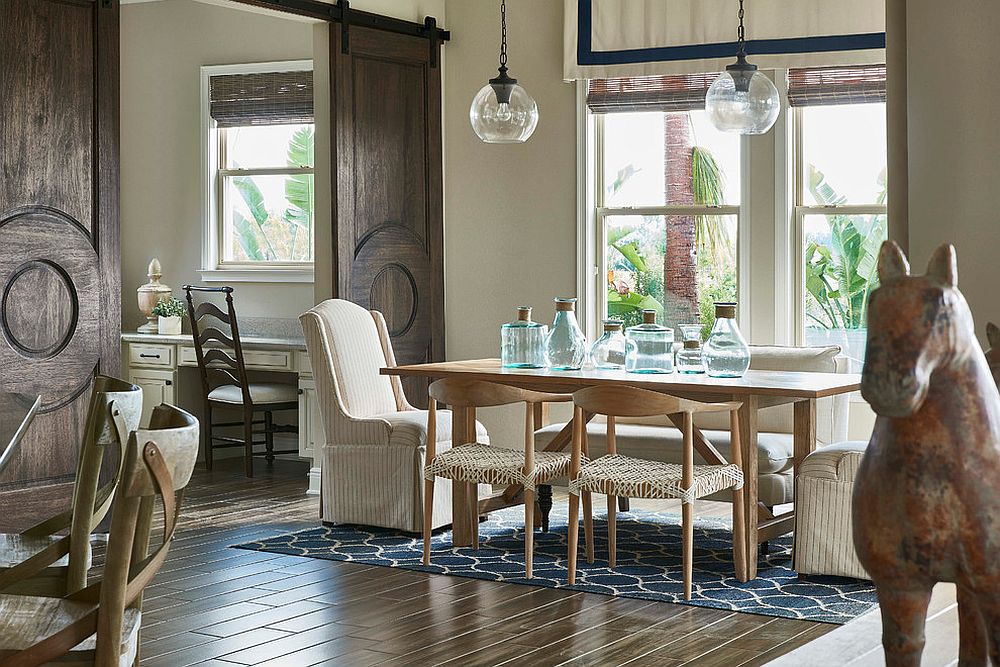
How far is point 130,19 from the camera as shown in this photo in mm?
8852

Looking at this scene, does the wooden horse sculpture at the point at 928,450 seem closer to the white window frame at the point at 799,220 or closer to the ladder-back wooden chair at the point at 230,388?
the white window frame at the point at 799,220

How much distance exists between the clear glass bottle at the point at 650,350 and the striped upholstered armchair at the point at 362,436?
1.04 meters

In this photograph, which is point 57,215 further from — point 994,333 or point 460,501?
point 994,333

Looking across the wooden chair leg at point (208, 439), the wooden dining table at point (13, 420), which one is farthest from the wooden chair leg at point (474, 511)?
the wooden chair leg at point (208, 439)

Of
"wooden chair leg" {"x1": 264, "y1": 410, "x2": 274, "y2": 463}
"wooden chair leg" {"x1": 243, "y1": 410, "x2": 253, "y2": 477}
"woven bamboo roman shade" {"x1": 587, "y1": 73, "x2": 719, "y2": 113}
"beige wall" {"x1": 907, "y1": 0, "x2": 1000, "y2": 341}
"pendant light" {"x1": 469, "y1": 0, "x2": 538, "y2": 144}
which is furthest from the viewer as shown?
"wooden chair leg" {"x1": 264, "y1": 410, "x2": 274, "y2": 463}

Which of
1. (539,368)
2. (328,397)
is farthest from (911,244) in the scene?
(328,397)

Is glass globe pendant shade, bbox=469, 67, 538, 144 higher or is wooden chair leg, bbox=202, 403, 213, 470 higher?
glass globe pendant shade, bbox=469, 67, 538, 144

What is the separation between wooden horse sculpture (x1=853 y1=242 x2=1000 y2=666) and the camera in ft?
2.59

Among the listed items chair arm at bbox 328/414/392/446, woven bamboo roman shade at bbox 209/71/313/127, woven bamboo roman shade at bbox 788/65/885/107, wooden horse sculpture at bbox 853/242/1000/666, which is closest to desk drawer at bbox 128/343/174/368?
woven bamboo roman shade at bbox 209/71/313/127

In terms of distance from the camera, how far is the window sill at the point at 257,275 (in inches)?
326

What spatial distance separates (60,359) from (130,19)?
4.07 meters

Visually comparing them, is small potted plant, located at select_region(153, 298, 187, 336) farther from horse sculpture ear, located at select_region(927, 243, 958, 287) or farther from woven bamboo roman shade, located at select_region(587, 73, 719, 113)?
horse sculpture ear, located at select_region(927, 243, 958, 287)

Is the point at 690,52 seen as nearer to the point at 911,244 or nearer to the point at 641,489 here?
the point at 641,489

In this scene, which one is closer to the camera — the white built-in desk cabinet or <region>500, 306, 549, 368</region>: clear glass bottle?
<region>500, 306, 549, 368</region>: clear glass bottle
